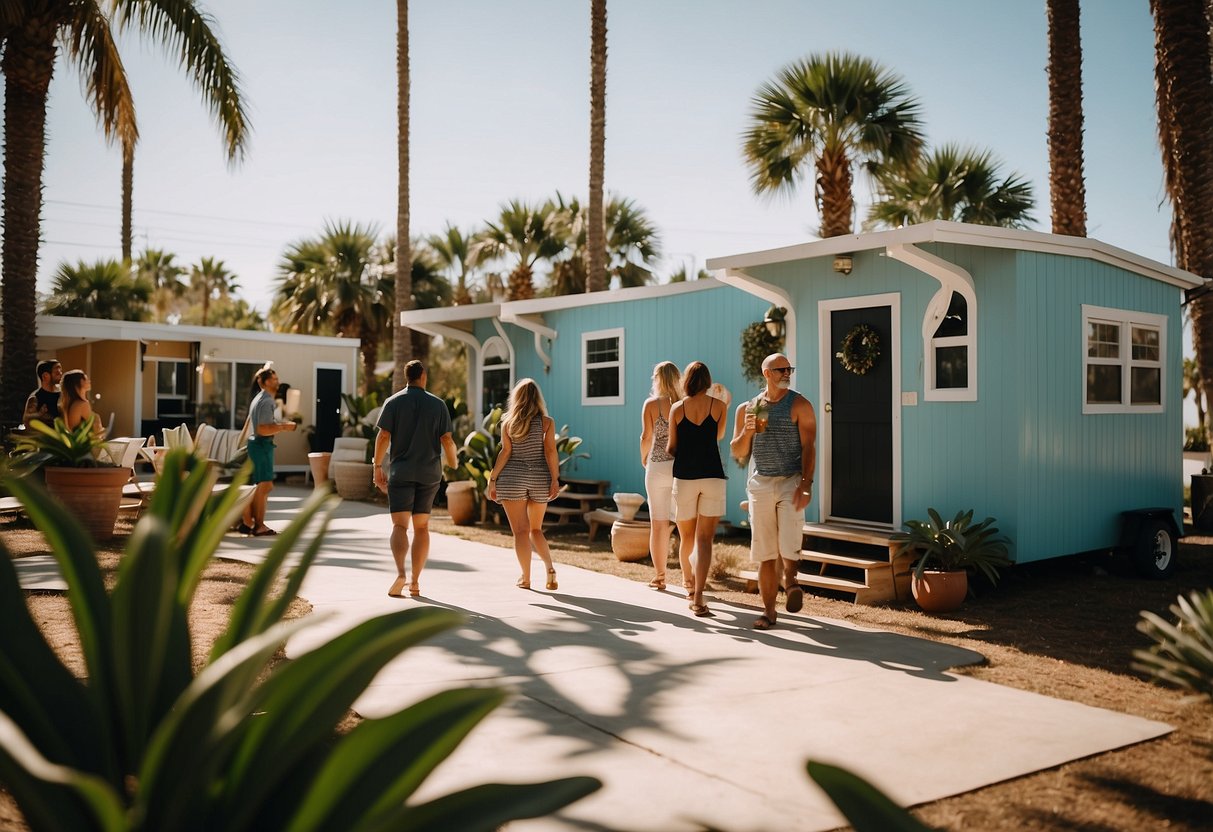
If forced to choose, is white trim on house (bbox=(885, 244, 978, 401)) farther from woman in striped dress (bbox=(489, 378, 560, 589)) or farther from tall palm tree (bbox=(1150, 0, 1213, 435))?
tall palm tree (bbox=(1150, 0, 1213, 435))

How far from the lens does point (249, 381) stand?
63.6 feet

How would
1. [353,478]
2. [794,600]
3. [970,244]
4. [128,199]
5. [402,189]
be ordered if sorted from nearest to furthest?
[794,600], [970,244], [353,478], [402,189], [128,199]

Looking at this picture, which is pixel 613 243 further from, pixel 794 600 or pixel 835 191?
pixel 794 600

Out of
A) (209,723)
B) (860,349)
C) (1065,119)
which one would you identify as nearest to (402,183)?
(1065,119)

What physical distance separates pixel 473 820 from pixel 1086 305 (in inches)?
333

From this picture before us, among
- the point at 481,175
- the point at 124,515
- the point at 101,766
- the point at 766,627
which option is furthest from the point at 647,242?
the point at 101,766

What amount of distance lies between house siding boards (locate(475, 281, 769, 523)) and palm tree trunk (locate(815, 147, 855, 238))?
14.0 feet

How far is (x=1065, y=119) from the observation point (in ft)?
→ 39.3

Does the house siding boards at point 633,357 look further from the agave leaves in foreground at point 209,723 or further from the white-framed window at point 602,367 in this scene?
the agave leaves in foreground at point 209,723

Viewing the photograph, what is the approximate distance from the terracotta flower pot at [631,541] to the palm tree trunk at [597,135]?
25.7ft

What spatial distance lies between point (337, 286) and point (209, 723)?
21.8 metres

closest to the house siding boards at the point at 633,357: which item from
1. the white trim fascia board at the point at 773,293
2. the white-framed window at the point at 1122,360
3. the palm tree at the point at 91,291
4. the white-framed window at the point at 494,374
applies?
the white-framed window at the point at 494,374

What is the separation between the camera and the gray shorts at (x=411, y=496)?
708 cm

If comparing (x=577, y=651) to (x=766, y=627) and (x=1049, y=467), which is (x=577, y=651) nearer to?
(x=766, y=627)
